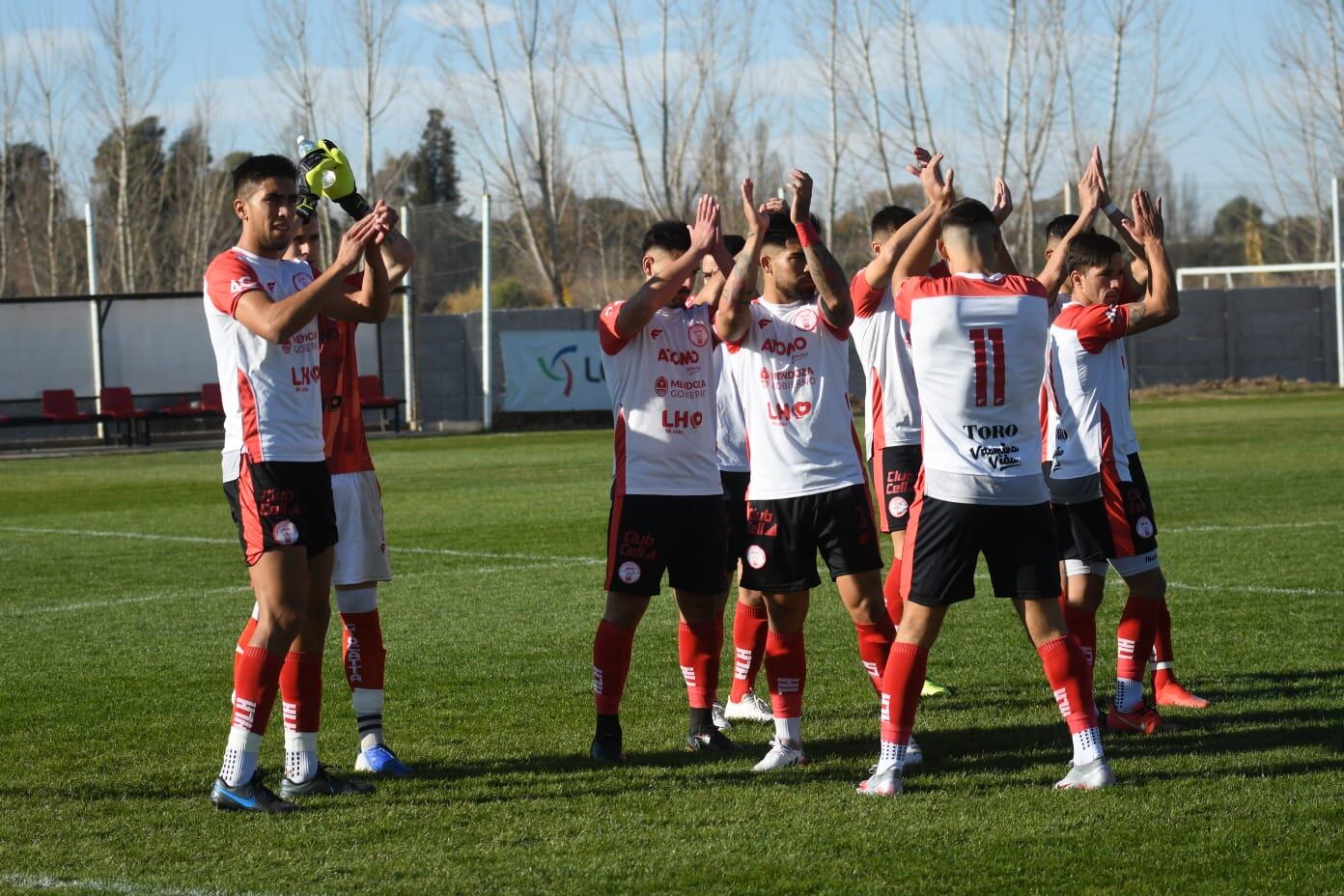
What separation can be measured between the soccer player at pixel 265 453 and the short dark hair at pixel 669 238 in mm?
1283

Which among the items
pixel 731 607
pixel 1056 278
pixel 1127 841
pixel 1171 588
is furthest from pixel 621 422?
pixel 1171 588

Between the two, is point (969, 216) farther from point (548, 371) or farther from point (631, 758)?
point (548, 371)

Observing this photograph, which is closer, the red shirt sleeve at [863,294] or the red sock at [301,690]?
the red sock at [301,690]

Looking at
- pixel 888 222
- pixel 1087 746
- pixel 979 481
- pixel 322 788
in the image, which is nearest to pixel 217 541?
pixel 888 222

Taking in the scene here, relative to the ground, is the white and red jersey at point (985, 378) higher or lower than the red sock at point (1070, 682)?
higher

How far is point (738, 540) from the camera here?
7422mm

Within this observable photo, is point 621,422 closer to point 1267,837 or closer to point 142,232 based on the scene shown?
point 1267,837

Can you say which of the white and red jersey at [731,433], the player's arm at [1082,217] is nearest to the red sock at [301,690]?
the white and red jersey at [731,433]

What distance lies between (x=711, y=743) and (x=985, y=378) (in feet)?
6.47

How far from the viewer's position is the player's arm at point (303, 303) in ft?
18.0

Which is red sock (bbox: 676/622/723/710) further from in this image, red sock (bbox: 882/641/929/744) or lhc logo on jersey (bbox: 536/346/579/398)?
lhc logo on jersey (bbox: 536/346/579/398)

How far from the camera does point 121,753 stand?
22.1 ft

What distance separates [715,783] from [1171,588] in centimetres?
540

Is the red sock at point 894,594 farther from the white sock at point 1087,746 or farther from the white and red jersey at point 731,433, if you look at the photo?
the white sock at point 1087,746
